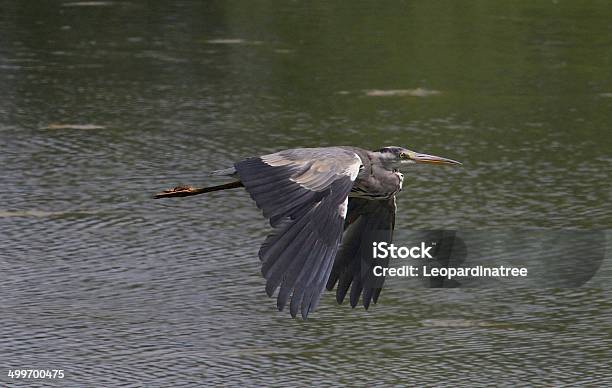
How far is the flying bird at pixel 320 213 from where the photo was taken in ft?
15.1

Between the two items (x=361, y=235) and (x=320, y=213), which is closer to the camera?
(x=320, y=213)

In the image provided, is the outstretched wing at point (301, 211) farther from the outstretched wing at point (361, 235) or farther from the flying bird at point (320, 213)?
the outstretched wing at point (361, 235)

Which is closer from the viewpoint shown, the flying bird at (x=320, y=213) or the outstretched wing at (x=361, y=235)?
the flying bird at (x=320, y=213)

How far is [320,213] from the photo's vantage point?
190 inches

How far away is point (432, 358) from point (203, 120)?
13.9ft

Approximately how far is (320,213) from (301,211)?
0.07 m

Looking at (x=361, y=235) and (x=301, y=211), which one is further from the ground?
(x=301, y=211)

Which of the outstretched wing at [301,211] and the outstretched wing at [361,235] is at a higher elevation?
the outstretched wing at [301,211]

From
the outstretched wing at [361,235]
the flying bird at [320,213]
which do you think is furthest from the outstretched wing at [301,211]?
the outstretched wing at [361,235]

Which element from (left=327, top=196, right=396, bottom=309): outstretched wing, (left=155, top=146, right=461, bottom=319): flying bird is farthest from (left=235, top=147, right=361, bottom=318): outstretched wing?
(left=327, top=196, right=396, bottom=309): outstretched wing

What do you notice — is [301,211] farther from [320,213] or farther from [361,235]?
[361,235]

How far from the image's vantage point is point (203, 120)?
32.1 ft

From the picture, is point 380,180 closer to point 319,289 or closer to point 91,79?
point 319,289

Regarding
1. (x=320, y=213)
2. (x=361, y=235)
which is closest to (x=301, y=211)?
(x=320, y=213)
